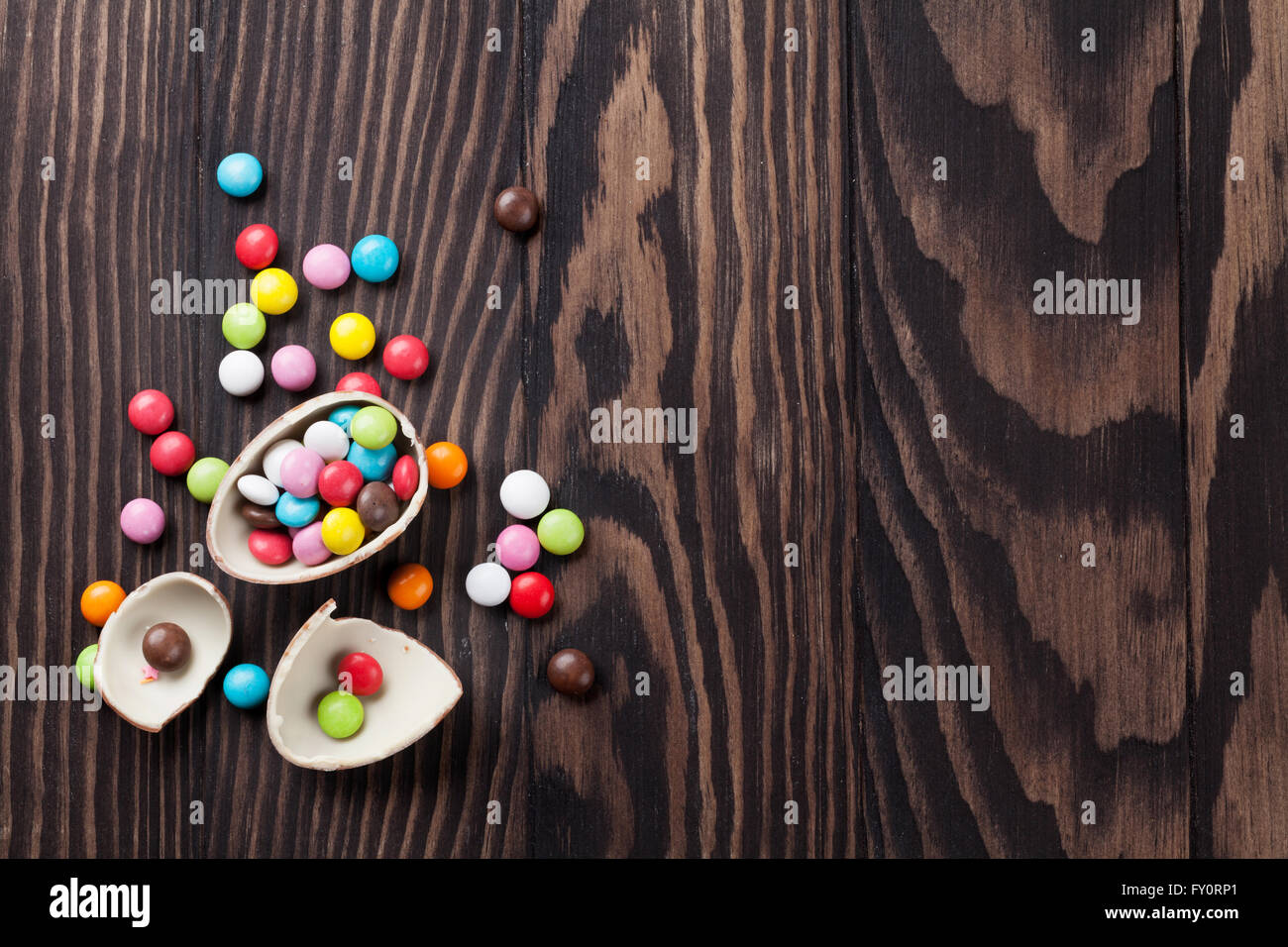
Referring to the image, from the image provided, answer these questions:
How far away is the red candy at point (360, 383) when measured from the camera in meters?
0.82

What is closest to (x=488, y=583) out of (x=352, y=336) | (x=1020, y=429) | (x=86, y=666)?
(x=352, y=336)

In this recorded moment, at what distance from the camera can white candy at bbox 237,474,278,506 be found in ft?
2.52

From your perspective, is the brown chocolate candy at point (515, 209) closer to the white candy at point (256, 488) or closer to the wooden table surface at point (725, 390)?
the wooden table surface at point (725, 390)

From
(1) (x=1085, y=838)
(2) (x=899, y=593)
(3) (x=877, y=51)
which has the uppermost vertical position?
(3) (x=877, y=51)

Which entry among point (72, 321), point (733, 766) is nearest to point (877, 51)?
point (733, 766)

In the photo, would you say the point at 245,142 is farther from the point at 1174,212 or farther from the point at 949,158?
the point at 1174,212

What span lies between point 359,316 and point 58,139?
1.09 ft

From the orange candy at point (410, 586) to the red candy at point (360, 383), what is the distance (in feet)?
0.51

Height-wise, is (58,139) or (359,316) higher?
(58,139)

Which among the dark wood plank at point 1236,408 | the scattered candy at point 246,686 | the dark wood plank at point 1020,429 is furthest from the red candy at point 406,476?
the dark wood plank at point 1236,408

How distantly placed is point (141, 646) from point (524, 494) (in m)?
0.35

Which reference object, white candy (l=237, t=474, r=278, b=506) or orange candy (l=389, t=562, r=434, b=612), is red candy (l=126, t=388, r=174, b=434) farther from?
orange candy (l=389, t=562, r=434, b=612)

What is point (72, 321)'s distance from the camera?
0.86 metres

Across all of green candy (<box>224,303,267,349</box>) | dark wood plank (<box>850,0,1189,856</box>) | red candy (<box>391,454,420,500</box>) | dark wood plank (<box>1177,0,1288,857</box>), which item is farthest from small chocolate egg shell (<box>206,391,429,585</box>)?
dark wood plank (<box>1177,0,1288,857</box>)
